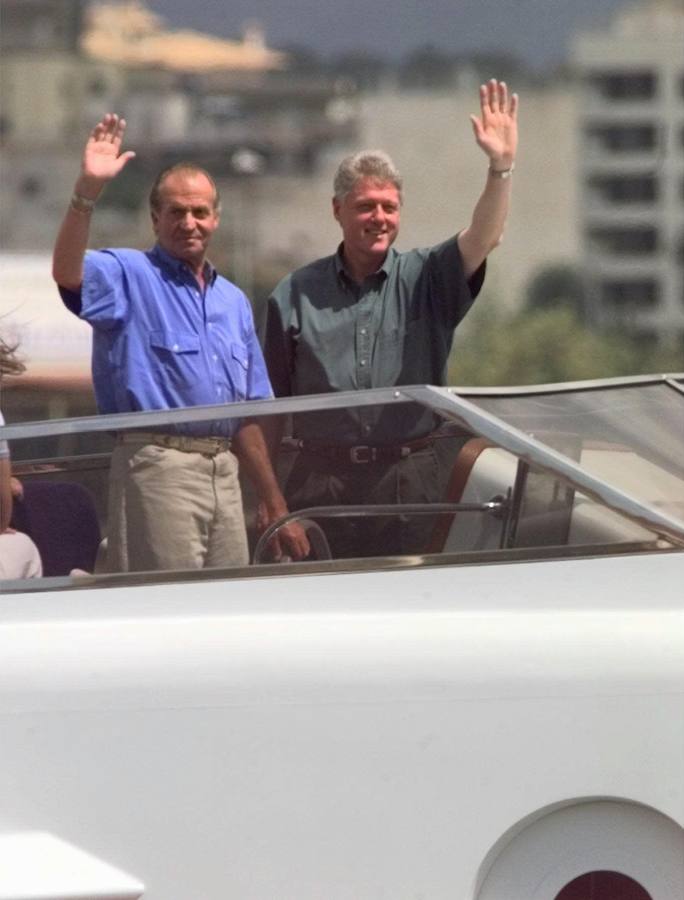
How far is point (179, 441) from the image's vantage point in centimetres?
347

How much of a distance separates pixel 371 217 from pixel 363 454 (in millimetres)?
1149

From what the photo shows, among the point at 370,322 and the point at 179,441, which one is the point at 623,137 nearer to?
the point at 370,322

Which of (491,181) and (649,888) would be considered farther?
(491,181)

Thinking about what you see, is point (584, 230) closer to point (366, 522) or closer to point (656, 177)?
point (656, 177)

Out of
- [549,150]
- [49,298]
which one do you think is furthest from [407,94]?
[49,298]

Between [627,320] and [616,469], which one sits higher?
[616,469]

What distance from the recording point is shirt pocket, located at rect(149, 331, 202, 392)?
413 centimetres

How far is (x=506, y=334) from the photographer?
6562 centimetres

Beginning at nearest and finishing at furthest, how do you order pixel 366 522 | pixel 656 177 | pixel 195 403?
pixel 366 522, pixel 195 403, pixel 656 177

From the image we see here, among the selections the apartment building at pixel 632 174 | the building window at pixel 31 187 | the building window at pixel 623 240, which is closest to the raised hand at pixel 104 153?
the building window at pixel 31 187

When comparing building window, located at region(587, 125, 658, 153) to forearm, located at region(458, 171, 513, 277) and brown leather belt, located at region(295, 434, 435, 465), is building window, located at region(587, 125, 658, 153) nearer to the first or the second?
forearm, located at region(458, 171, 513, 277)

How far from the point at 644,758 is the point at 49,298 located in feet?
20.0

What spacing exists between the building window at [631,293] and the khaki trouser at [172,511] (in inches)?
2905

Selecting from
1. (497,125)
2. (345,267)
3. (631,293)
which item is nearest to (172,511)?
(345,267)
